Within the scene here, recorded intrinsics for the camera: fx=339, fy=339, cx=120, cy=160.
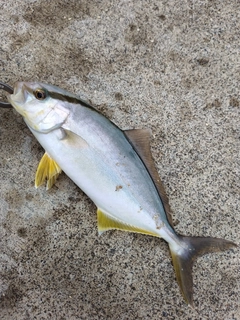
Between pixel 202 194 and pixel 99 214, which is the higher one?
pixel 99 214

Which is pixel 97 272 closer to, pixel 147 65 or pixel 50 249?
pixel 50 249

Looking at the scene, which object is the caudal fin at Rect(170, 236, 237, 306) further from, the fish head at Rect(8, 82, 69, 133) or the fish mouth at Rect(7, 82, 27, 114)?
the fish mouth at Rect(7, 82, 27, 114)

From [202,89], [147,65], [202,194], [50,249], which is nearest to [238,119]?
[202,89]

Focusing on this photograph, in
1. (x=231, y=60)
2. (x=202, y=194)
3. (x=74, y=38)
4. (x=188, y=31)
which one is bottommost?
(x=202, y=194)

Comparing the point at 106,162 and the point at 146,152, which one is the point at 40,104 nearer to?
the point at 106,162

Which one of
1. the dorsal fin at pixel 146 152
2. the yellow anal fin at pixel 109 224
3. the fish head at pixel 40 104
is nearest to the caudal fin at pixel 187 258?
the dorsal fin at pixel 146 152

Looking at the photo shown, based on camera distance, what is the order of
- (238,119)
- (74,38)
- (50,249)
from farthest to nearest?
A: (74,38), (238,119), (50,249)

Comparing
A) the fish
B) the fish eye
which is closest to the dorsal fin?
the fish
